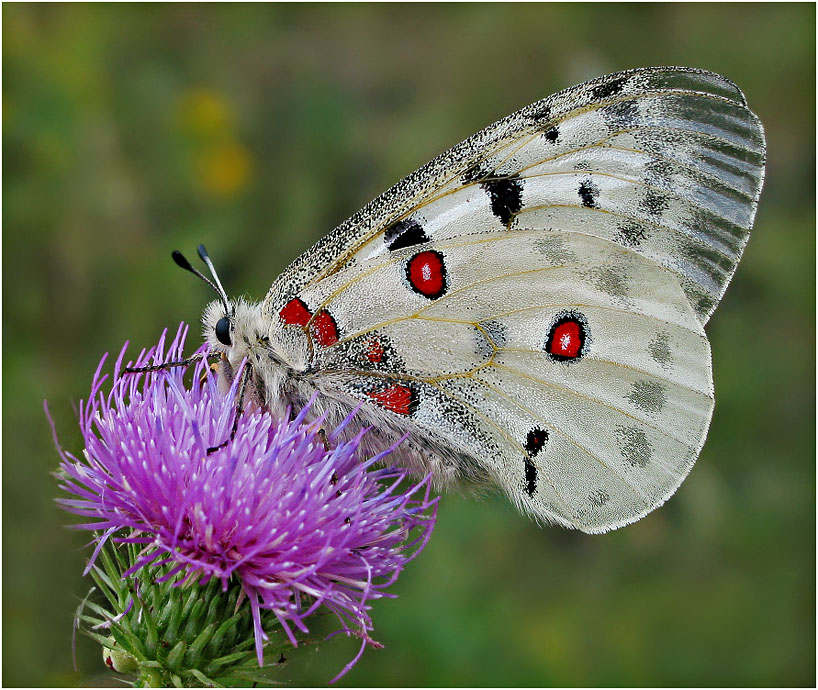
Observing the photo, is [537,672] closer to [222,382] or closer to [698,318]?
[698,318]

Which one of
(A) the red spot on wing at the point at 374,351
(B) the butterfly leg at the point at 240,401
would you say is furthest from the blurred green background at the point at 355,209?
(A) the red spot on wing at the point at 374,351

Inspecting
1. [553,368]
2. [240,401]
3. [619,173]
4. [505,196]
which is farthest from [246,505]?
[619,173]

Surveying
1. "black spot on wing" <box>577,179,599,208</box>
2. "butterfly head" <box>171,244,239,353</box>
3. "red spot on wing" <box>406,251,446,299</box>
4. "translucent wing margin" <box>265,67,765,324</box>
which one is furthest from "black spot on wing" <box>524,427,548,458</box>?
"butterfly head" <box>171,244,239,353</box>

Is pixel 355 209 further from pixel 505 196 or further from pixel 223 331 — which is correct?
pixel 223 331

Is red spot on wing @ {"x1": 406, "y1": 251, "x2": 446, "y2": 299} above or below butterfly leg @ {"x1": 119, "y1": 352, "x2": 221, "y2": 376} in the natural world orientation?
above

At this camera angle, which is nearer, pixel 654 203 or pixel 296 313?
pixel 296 313

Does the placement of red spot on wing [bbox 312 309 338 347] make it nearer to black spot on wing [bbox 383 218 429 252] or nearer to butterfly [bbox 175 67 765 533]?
butterfly [bbox 175 67 765 533]
